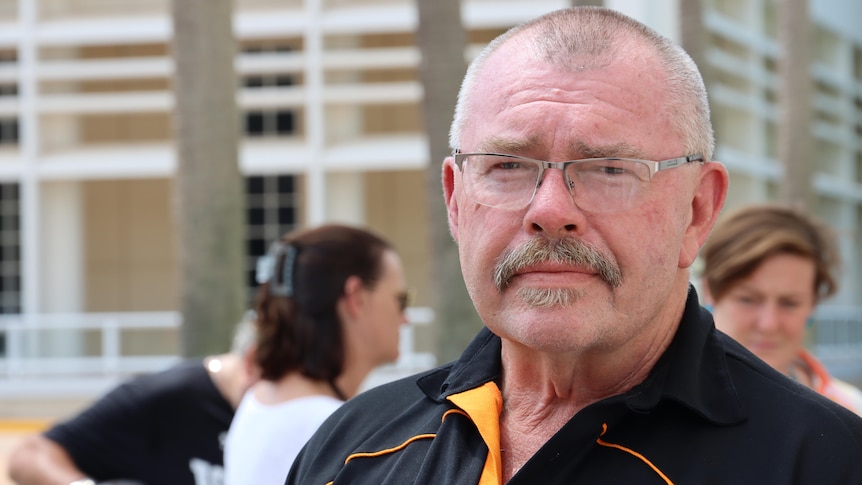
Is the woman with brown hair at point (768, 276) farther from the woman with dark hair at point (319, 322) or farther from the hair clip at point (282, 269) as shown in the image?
the hair clip at point (282, 269)

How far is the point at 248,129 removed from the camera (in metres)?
27.5

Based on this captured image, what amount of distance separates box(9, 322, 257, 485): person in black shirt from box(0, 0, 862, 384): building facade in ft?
60.1

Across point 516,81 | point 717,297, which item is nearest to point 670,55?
point 516,81

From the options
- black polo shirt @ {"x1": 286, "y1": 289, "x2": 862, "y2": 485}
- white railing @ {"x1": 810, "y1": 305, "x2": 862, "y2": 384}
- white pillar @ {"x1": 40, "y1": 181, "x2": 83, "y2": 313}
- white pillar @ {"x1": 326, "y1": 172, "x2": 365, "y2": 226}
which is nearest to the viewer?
black polo shirt @ {"x1": 286, "y1": 289, "x2": 862, "y2": 485}

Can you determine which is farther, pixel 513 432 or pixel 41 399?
pixel 41 399

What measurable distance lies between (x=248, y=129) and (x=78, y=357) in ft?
22.9

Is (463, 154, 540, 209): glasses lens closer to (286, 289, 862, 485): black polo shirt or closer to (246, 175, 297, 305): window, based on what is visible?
(286, 289, 862, 485): black polo shirt

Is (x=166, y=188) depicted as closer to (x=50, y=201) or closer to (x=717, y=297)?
(x=50, y=201)

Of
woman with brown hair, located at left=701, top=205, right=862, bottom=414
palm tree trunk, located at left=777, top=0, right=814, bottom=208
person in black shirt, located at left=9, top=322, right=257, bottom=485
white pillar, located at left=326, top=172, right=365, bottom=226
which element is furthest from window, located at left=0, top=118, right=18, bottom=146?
woman with brown hair, located at left=701, top=205, right=862, bottom=414

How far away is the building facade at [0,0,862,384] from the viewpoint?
24.6 metres

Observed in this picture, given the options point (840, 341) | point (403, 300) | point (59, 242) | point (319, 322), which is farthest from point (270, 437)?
point (840, 341)

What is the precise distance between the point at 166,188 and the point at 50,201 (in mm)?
3601

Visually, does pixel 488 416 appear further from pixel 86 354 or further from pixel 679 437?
pixel 86 354

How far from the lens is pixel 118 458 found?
4.76 meters
